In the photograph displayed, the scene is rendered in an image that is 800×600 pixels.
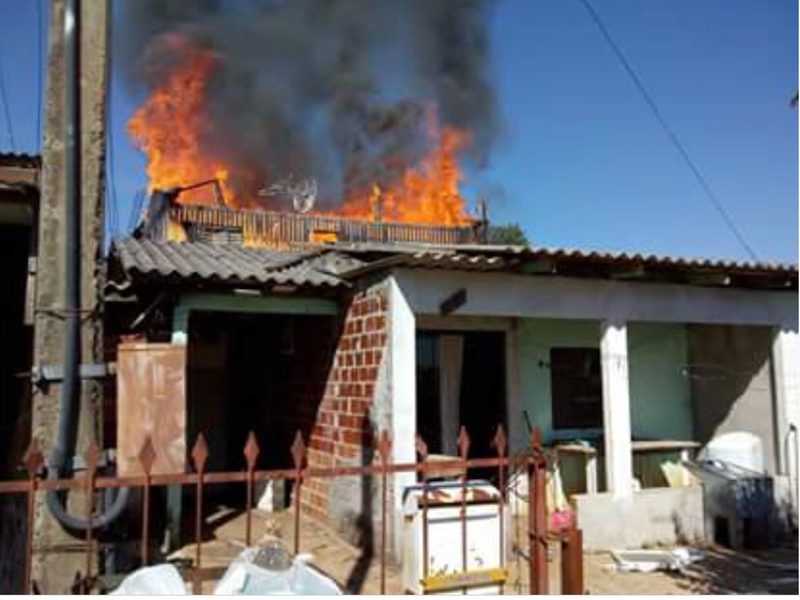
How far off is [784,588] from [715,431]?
419 centimetres

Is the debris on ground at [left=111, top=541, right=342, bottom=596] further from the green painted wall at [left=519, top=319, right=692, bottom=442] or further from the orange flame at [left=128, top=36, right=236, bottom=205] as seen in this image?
the orange flame at [left=128, top=36, right=236, bottom=205]

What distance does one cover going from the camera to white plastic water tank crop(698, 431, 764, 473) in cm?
995

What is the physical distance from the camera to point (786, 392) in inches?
392

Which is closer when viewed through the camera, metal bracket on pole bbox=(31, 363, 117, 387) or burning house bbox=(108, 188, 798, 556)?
metal bracket on pole bbox=(31, 363, 117, 387)

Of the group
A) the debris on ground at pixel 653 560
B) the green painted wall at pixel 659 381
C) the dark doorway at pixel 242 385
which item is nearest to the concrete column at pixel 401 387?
the debris on ground at pixel 653 560

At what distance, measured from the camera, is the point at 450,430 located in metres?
9.73

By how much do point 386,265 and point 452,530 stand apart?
10.8 feet

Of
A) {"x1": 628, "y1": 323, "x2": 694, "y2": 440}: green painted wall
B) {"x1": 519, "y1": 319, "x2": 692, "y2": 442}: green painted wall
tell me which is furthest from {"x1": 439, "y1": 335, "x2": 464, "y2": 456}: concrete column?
{"x1": 628, "y1": 323, "x2": 694, "y2": 440}: green painted wall

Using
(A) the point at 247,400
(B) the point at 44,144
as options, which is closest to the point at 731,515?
(A) the point at 247,400

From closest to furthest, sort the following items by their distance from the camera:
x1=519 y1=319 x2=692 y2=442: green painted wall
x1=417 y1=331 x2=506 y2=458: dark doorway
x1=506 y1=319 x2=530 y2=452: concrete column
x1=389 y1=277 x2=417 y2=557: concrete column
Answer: x1=389 y1=277 x2=417 y2=557: concrete column, x1=417 y1=331 x2=506 y2=458: dark doorway, x1=506 y1=319 x2=530 y2=452: concrete column, x1=519 y1=319 x2=692 y2=442: green painted wall

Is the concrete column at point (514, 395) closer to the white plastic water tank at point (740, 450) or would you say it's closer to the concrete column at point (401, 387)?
the white plastic water tank at point (740, 450)

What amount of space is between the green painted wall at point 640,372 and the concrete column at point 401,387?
130 inches

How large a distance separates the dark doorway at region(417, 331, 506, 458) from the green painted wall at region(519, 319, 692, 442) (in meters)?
0.46

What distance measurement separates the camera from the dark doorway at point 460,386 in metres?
9.70
